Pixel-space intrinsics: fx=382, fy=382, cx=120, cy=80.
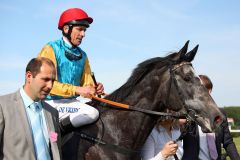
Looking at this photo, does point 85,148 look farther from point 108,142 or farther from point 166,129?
point 166,129

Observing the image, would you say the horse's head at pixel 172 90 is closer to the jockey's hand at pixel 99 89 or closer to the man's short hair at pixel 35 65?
the jockey's hand at pixel 99 89

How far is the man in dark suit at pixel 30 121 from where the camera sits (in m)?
2.84

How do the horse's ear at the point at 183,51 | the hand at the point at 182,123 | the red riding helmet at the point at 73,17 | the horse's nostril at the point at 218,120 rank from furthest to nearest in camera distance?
1. the hand at the point at 182,123
2. the red riding helmet at the point at 73,17
3. the horse's ear at the point at 183,51
4. the horse's nostril at the point at 218,120

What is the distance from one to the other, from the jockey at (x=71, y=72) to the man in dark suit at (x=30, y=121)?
1.12 metres

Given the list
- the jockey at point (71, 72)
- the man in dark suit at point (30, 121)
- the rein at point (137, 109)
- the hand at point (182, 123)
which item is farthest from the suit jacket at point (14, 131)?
the hand at point (182, 123)

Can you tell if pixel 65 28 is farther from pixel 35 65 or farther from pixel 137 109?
pixel 35 65

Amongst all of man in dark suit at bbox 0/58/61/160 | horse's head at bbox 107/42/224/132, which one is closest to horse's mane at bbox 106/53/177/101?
horse's head at bbox 107/42/224/132

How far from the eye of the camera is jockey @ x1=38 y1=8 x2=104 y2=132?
4.33m

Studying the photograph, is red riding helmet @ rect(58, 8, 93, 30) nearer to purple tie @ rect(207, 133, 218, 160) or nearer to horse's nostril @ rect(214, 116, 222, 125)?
horse's nostril @ rect(214, 116, 222, 125)

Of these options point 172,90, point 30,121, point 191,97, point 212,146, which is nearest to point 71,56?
point 172,90

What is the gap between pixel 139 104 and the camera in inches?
179

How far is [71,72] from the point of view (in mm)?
4652

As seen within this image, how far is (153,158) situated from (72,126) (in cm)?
99

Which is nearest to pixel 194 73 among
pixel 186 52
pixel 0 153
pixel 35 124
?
pixel 186 52
